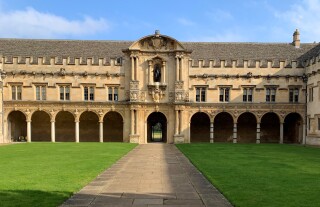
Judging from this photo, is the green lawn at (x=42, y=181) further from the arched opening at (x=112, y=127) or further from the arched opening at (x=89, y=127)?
the arched opening at (x=112, y=127)

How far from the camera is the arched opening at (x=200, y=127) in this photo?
47125mm

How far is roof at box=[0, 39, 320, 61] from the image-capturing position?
46.6 m

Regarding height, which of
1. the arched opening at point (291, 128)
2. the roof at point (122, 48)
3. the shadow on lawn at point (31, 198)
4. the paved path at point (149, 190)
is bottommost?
the arched opening at point (291, 128)

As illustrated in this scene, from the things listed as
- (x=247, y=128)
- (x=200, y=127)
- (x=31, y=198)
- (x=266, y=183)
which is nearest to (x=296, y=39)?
(x=247, y=128)

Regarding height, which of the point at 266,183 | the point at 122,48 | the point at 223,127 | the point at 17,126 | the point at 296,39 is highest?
the point at 296,39

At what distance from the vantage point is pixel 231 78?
44406mm

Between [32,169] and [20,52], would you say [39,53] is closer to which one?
[20,52]

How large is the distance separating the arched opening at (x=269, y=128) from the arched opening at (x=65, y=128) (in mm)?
26855

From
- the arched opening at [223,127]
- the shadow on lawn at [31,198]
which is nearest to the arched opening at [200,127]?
the arched opening at [223,127]

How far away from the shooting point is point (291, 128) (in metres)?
47.1

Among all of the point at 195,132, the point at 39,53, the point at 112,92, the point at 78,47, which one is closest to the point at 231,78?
the point at 195,132

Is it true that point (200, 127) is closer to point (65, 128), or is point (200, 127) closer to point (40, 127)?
point (65, 128)

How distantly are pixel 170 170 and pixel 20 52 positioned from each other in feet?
122

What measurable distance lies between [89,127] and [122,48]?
488 inches
